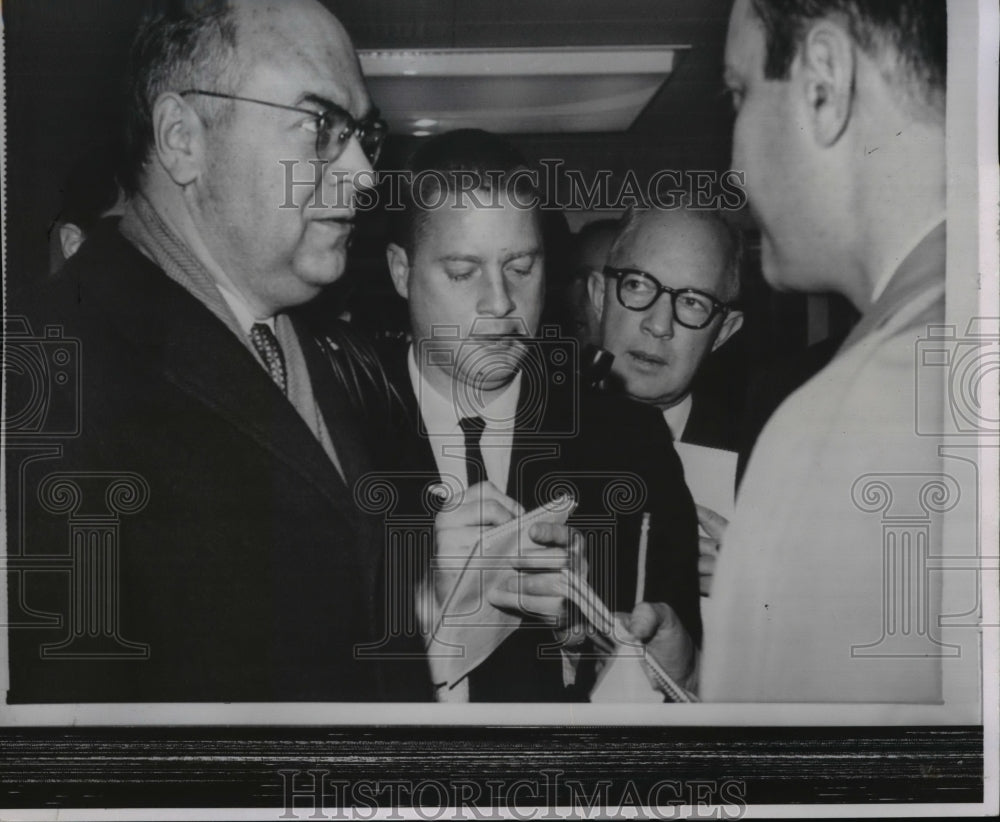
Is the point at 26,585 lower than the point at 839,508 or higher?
lower

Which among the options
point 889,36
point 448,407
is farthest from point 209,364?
point 889,36

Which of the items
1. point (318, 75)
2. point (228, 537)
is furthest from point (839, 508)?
point (318, 75)

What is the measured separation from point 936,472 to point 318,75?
167 cm

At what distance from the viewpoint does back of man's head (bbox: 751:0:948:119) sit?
7.47ft

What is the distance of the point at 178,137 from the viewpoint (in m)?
2.26

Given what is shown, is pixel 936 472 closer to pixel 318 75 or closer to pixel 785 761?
pixel 785 761

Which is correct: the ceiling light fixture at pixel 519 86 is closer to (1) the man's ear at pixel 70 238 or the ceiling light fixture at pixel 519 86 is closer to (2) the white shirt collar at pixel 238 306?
(2) the white shirt collar at pixel 238 306

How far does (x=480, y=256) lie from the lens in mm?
2281

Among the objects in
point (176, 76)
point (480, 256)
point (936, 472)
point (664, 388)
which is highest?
point (176, 76)

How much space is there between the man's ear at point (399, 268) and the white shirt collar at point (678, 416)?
65cm

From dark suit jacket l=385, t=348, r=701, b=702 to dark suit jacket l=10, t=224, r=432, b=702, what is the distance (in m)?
0.23

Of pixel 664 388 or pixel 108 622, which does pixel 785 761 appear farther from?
pixel 108 622

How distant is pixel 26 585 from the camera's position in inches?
91.0

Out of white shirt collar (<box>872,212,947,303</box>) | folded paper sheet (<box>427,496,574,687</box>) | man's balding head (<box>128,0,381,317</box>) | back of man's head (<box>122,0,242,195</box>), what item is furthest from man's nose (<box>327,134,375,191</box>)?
Answer: white shirt collar (<box>872,212,947,303</box>)
